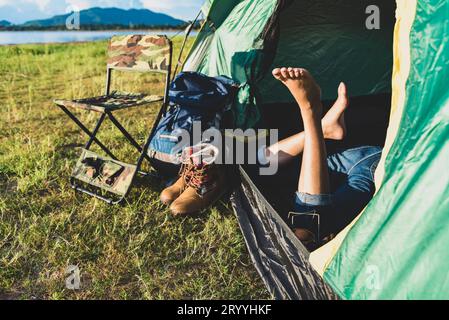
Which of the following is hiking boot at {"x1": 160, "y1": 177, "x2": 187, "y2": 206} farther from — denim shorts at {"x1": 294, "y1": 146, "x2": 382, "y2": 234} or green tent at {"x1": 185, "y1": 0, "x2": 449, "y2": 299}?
denim shorts at {"x1": 294, "y1": 146, "x2": 382, "y2": 234}

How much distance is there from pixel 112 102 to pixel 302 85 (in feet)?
4.78

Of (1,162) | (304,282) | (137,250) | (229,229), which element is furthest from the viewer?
(1,162)

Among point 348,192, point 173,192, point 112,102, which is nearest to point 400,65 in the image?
point 348,192

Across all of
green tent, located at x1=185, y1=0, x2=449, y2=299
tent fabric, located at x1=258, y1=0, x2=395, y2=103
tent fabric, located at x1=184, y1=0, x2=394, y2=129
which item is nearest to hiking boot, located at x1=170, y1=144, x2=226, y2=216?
green tent, located at x1=185, y1=0, x2=449, y2=299

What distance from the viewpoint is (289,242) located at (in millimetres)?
2117

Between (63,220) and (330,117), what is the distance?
5.58 feet

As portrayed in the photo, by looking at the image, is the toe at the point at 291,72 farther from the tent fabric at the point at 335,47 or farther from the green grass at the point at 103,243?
the tent fabric at the point at 335,47

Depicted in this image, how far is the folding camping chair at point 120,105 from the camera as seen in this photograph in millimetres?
2846

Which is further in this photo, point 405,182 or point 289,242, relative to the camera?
point 289,242

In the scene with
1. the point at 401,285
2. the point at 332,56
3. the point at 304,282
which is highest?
the point at 332,56

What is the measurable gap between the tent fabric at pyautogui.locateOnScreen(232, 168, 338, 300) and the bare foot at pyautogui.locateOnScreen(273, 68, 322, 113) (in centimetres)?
57

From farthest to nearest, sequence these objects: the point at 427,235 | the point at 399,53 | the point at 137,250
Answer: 1. the point at 137,250
2. the point at 399,53
3. the point at 427,235

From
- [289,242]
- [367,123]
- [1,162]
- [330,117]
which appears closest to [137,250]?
[289,242]

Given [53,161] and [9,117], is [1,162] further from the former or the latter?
[9,117]
